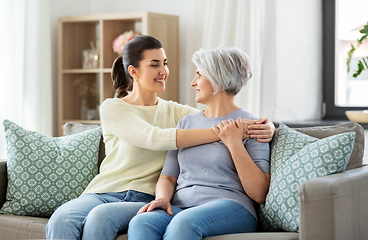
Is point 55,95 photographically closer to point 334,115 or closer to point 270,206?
point 334,115

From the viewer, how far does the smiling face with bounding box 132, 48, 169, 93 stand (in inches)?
81.0

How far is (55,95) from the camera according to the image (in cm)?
385

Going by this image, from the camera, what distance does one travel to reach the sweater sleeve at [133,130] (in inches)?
73.3

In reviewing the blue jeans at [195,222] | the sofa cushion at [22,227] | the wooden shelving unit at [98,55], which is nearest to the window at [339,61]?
the wooden shelving unit at [98,55]

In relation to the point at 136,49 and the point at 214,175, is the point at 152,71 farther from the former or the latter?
the point at 214,175

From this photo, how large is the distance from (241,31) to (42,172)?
5.77 feet

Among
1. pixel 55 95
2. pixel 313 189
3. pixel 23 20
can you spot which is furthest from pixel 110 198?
pixel 55 95

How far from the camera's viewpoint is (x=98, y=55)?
146 inches

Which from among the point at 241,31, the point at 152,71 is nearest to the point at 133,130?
the point at 152,71

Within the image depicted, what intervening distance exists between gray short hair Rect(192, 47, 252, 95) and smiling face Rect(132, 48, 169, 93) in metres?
0.26

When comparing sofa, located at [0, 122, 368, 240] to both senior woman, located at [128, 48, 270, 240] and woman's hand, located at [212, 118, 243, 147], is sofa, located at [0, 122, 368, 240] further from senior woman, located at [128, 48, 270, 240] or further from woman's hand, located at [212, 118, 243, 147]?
woman's hand, located at [212, 118, 243, 147]

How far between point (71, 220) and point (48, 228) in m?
0.11

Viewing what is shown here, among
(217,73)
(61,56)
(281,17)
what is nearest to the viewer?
(217,73)

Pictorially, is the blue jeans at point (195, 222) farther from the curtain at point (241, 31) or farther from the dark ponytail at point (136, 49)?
the curtain at point (241, 31)
